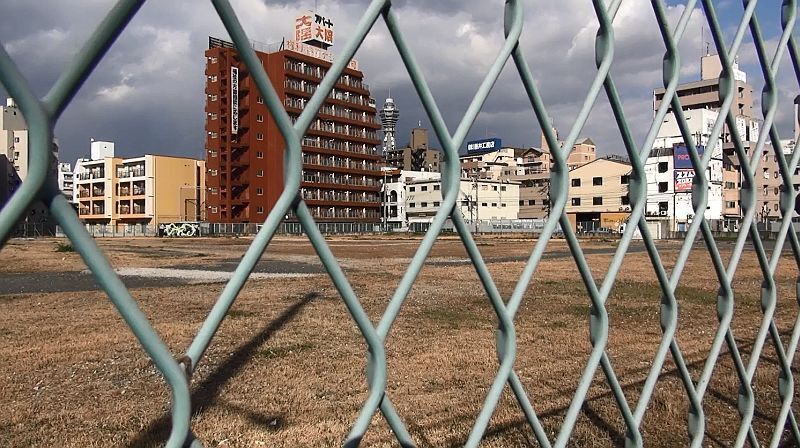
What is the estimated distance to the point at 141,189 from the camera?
6556 centimetres

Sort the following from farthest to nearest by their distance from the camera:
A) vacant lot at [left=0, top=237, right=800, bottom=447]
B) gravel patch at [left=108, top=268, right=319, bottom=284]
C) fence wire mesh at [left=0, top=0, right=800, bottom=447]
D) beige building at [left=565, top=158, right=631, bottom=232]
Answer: beige building at [left=565, top=158, right=631, bottom=232], gravel patch at [left=108, top=268, right=319, bottom=284], vacant lot at [left=0, top=237, right=800, bottom=447], fence wire mesh at [left=0, top=0, right=800, bottom=447]

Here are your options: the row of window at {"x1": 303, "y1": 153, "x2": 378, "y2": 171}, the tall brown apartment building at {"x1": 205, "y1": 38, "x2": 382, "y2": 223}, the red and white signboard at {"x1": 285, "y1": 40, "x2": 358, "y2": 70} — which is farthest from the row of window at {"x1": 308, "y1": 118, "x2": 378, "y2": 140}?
the red and white signboard at {"x1": 285, "y1": 40, "x2": 358, "y2": 70}

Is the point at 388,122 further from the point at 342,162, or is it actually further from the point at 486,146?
the point at 342,162

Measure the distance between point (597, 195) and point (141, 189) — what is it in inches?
1999

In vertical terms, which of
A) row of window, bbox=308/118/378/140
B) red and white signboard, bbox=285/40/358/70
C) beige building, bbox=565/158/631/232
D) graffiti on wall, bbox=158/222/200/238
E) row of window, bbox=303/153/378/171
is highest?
red and white signboard, bbox=285/40/358/70

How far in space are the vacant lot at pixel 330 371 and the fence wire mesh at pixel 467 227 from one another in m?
0.25

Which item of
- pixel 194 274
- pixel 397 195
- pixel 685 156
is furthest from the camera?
pixel 397 195

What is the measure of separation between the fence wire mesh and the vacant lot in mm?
254

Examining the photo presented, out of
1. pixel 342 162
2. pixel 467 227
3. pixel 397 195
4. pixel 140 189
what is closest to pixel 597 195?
pixel 397 195

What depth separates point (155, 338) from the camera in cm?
72

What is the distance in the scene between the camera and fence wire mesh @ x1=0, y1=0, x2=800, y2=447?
0.64 m

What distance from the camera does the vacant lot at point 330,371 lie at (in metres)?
3.48

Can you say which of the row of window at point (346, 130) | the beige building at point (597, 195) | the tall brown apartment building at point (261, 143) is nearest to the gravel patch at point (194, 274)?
the tall brown apartment building at point (261, 143)

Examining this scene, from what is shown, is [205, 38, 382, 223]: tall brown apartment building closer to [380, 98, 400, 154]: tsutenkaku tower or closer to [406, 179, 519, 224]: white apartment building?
[406, 179, 519, 224]: white apartment building
